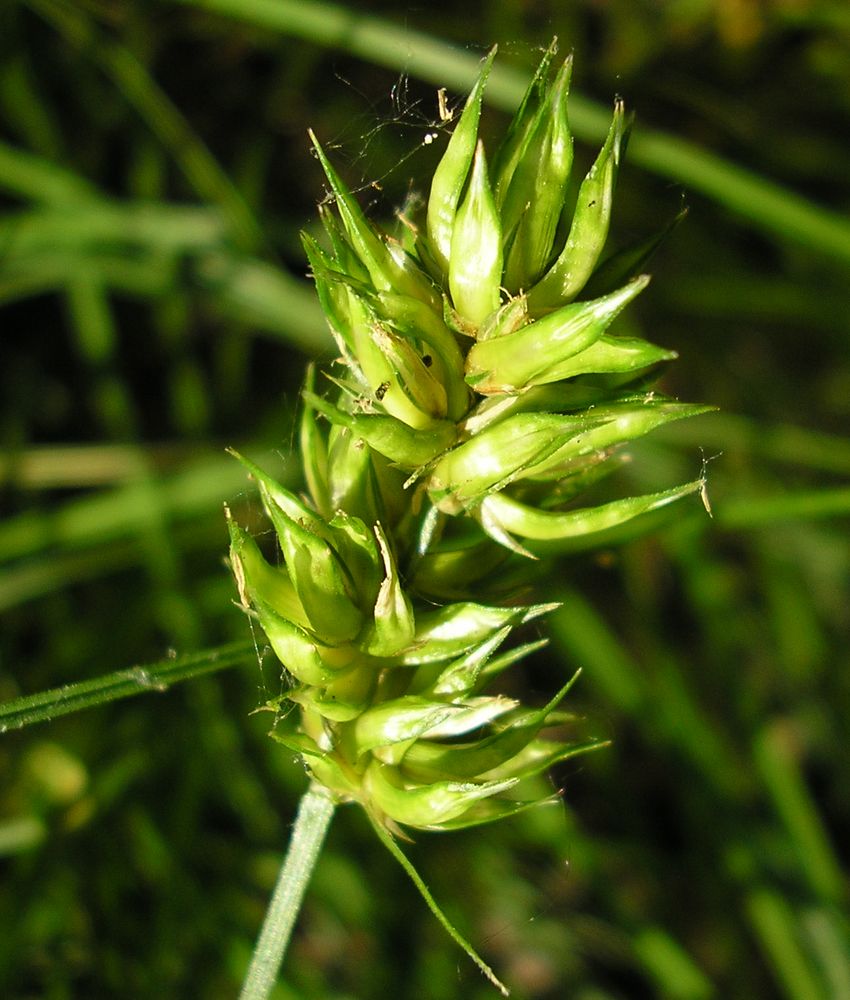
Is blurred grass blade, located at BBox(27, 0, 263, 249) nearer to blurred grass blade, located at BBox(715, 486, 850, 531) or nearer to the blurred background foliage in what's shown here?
the blurred background foliage

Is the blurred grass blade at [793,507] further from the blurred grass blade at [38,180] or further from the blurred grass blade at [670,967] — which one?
the blurred grass blade at [38,180]

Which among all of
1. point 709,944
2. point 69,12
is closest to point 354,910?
point 709,944

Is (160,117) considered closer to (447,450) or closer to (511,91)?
(511,91)

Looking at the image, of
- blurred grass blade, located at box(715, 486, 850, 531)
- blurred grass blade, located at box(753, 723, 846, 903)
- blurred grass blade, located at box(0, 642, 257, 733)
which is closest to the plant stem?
blurred grass blade, located at box(0, 642, 257, 733)

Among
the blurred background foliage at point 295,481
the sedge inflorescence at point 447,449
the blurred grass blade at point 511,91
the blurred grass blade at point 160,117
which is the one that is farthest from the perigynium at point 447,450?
the blurred grass blade at point 160,117

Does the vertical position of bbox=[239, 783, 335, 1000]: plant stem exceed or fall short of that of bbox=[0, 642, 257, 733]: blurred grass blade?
it falls short

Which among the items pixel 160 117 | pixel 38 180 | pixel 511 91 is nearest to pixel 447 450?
pixel 511 91

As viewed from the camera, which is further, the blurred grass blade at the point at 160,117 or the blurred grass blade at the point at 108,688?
the blurred grass blade at the point at 160,117
